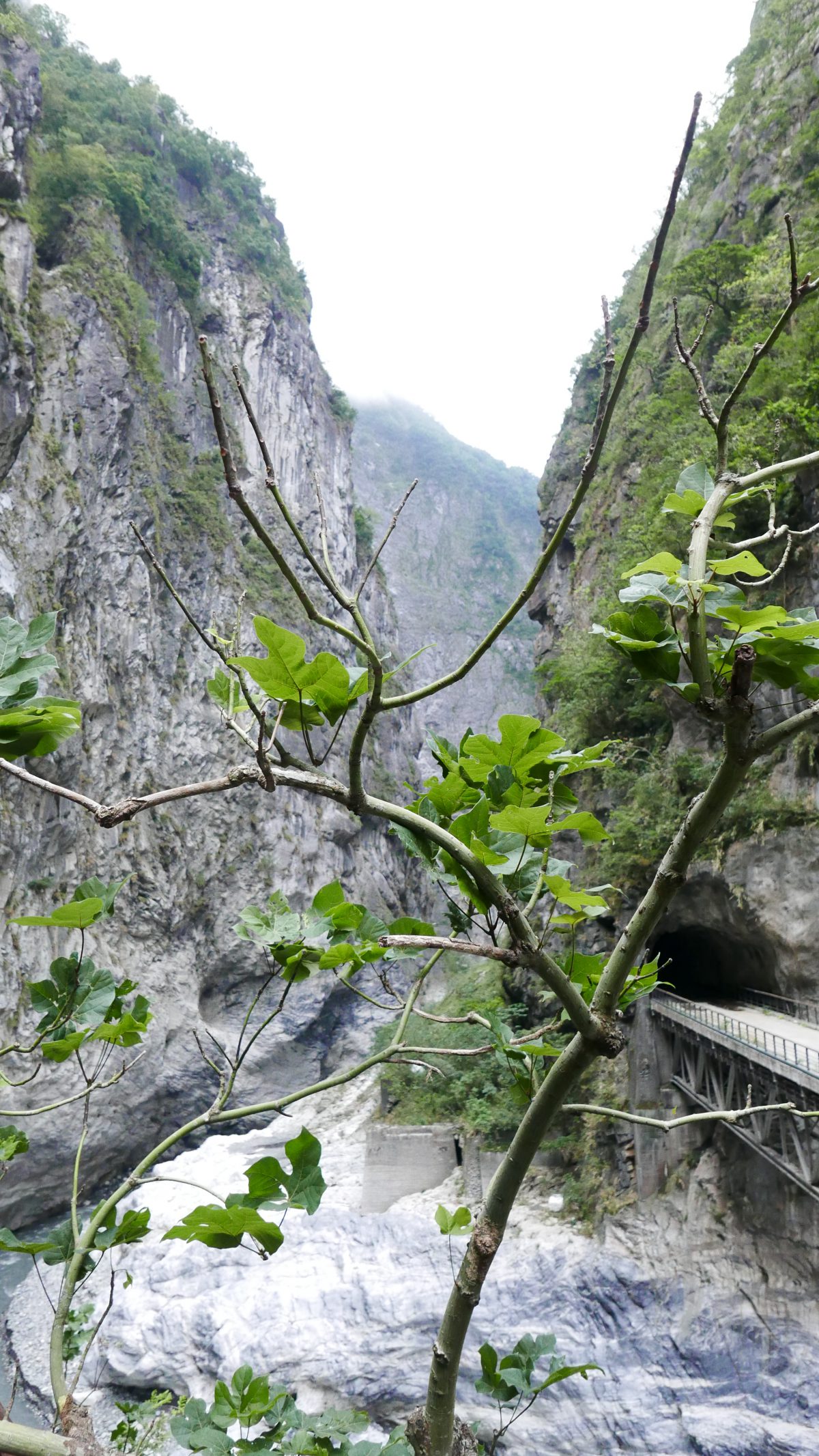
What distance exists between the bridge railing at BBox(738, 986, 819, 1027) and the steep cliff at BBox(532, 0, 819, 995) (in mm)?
160

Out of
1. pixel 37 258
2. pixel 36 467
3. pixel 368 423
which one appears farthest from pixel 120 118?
pixel 368 423

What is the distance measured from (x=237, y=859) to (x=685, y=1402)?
12905mm

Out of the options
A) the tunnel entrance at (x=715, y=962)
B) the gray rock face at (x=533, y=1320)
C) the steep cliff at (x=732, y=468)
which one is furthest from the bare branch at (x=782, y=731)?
the tunnel entrance at (x=715, y=962)

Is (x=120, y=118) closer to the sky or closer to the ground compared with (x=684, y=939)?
closer to the sky

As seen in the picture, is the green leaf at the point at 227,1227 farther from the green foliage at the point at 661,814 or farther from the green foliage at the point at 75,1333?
the green foliage at the point at 661,814

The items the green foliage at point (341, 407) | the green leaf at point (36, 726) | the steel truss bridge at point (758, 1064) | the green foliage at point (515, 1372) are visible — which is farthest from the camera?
the green foliage at point (341, 407)

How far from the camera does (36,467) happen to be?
13.9 meters

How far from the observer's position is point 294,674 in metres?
0.64

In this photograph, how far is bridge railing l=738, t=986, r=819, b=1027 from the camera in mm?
6704

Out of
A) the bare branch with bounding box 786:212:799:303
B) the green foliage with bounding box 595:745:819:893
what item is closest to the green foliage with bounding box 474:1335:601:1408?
the bare branch with bounding box 786:212:799:303

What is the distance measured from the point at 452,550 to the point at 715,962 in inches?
1651

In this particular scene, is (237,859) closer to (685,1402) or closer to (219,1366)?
(219,1366)

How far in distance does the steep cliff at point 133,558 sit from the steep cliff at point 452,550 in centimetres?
1535

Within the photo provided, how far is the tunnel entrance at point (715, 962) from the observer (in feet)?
26.0
